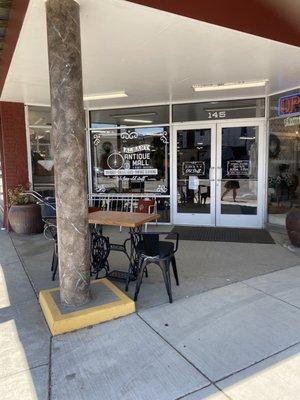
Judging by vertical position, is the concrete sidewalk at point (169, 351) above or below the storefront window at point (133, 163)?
below

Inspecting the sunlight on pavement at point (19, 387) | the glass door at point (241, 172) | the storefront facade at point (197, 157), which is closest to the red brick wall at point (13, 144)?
the storefront facade at point (197, 157)

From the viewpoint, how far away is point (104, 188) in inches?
303

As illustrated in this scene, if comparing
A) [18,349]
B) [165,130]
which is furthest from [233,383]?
[165,130]

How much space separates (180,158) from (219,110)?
4.09ft

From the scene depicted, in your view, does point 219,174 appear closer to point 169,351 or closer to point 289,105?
point 289,105

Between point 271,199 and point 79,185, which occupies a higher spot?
point 79,185

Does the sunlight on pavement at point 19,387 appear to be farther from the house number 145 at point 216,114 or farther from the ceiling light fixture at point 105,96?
the house number 145 at point 216,114

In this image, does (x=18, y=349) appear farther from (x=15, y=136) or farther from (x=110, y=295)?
(x=15, y=136)

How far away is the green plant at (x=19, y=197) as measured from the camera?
6629 millimetres

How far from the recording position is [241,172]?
21.8ft

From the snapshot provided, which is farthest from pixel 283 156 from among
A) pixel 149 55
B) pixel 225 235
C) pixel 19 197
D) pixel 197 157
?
pixel 19 197

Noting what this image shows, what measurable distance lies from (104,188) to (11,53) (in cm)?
406

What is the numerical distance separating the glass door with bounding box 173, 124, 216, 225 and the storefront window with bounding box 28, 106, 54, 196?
9.39ft

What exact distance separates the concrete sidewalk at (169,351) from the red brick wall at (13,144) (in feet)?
12.5
